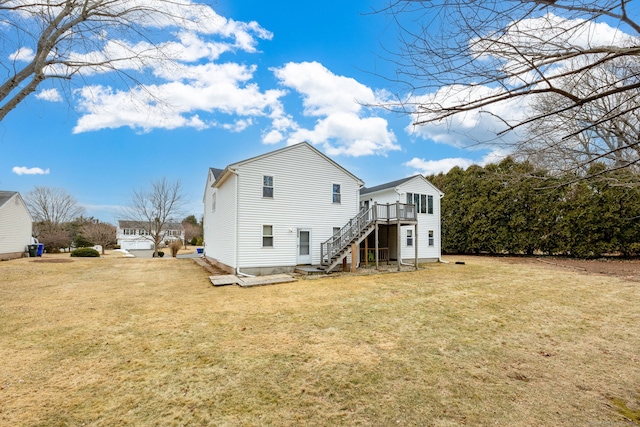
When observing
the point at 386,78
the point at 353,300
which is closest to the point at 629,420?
the point at 386,78

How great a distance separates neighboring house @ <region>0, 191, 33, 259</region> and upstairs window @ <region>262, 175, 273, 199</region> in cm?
1673

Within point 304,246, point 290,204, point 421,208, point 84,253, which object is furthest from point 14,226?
point 421,208

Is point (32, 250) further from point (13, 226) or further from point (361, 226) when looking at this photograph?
point (361, 226)

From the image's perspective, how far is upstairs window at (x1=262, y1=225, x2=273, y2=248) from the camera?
1360 centimetres

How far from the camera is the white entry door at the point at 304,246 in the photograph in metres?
14.5

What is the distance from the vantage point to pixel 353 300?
8469 mm

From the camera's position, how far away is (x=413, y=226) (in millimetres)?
18750

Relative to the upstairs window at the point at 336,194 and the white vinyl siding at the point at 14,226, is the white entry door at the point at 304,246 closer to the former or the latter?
the upstairs window at the point at 336,194

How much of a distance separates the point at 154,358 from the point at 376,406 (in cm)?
350

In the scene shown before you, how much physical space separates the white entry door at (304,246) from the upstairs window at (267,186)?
231cm

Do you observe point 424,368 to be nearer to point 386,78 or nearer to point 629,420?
point 629,420

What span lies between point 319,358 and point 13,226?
24.4m

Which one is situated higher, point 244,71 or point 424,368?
point 244,71

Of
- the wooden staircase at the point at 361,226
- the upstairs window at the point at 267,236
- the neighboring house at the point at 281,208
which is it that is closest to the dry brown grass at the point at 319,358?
the neighboring house at the point at 281,208
